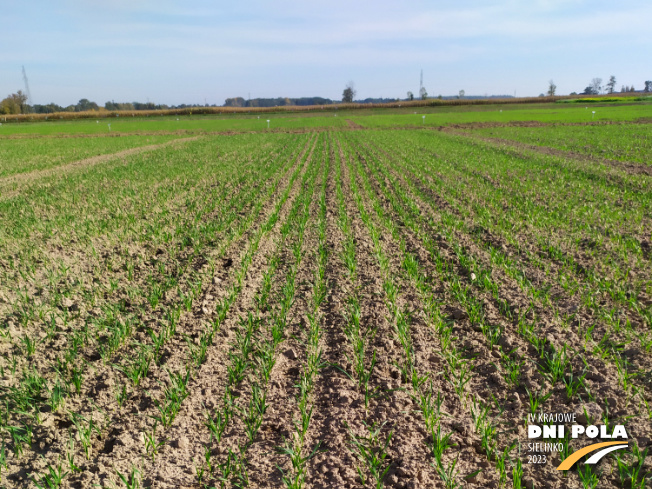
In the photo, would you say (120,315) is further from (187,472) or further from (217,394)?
(187,472)

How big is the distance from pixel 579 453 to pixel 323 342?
108 inches

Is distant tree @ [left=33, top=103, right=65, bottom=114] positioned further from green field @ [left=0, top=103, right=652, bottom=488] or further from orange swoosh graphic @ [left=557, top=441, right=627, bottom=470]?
orange swoosh graphic @ [left=557, top=441, right=627, bottom=470]

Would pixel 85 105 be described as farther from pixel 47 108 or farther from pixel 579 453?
pixel 579 453

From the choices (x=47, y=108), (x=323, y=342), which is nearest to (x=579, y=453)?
(x=323, y=342)

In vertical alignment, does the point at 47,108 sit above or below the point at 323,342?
above

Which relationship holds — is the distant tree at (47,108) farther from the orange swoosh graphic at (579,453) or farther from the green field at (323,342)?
the orange swoosh graphic at (579,453)

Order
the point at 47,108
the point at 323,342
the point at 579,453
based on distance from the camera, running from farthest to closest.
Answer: the point at 47,108
the point at 323,342
the point at 579,453

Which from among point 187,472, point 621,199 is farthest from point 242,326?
point 621,199

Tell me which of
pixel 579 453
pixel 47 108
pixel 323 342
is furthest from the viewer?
pixel 47 108

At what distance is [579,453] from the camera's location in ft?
10.3

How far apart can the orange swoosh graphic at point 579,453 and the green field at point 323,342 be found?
51 millimetres

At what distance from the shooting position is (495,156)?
1991cm

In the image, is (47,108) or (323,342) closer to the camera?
(323,342)

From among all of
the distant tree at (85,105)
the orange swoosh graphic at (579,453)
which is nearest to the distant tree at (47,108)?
the distant tree at (85,105)
